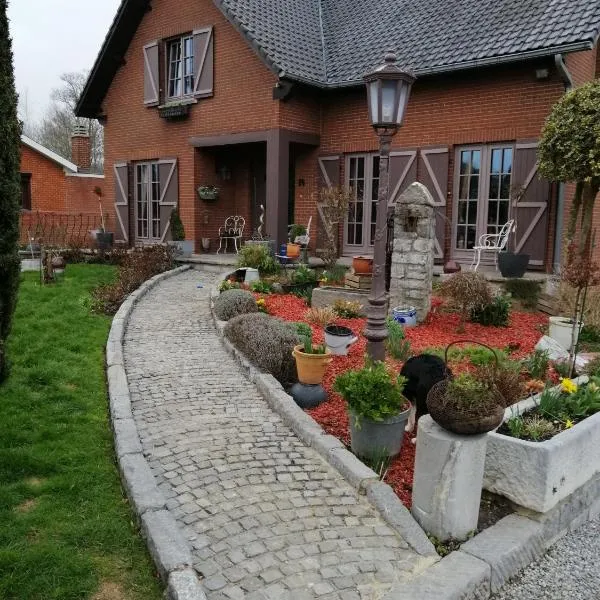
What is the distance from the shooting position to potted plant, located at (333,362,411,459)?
3.95 m

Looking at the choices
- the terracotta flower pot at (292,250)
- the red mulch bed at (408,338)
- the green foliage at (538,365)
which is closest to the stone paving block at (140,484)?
the red mulch bed at (408,338)

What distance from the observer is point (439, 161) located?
35.0 feet

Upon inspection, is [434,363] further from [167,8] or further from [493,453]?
[167,8]

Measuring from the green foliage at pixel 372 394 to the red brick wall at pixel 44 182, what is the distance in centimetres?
2057

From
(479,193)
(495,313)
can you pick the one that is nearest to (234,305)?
(495,313)

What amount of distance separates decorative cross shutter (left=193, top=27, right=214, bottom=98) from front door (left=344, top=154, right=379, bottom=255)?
351 centimetres

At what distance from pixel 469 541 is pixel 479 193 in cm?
813

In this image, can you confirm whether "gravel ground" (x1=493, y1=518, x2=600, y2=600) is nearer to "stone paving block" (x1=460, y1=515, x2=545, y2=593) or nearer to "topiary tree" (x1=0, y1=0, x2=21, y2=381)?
"stone paving block" (x1=460, y1=515, x2=545, y2=593)

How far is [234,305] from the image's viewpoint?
24.9 ft

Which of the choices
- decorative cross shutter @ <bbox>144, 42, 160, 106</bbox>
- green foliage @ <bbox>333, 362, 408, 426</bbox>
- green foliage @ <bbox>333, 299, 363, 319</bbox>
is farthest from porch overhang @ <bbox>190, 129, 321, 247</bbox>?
green foliage @ <bbox>333, 362, 408, 426</bbox>

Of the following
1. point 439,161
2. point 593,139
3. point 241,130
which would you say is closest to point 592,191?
point 593,139

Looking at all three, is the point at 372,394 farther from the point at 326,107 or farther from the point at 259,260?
the point at 326,107

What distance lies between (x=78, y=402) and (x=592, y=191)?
7.15 metres

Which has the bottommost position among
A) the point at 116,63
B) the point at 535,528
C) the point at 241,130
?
the point at 535,528
